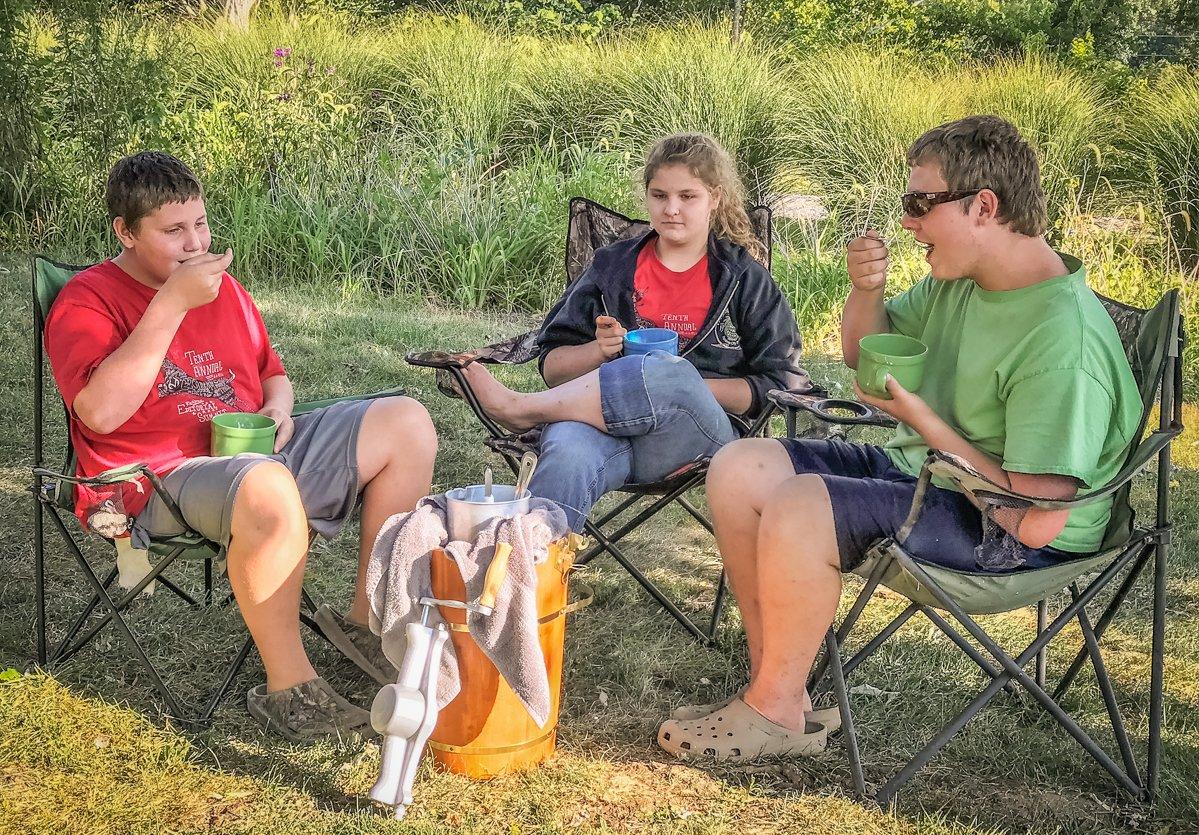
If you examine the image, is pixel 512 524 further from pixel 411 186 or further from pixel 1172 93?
pixel 1172 93


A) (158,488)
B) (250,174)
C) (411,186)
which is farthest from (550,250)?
(158,488)

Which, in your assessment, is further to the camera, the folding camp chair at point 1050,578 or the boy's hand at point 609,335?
the boy's hand at point 609,335

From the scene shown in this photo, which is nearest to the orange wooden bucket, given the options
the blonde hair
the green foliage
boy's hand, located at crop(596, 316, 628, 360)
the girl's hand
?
the girl's hand

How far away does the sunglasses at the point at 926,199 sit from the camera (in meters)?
2.11

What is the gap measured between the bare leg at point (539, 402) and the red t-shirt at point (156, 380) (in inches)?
21.1

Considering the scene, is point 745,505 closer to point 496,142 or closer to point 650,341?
point 650,341

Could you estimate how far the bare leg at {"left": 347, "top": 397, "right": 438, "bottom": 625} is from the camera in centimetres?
254

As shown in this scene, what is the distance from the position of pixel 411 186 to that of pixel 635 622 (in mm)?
4179

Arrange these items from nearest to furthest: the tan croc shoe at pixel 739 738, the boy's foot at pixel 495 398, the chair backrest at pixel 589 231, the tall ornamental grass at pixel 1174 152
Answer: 1. the tan croc shoe at pixel 739 738
2. the boy's foot at pixel 495 398
3. the chair backrest at pixel 589 231
4. the tall ornamental grass at pixel 1174 152

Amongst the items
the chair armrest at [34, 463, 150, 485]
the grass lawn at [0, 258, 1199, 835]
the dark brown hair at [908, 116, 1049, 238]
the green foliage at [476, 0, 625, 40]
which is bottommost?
the grass lawn at [0, 258, 1199, 835]

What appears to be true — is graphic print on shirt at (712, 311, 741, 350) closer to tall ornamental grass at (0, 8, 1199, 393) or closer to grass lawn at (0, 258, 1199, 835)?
grass lawn at (0, 258, 1199, 835)

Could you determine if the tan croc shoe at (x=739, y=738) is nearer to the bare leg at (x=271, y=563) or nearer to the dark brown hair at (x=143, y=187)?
the bare leg at (x=271, y=563)

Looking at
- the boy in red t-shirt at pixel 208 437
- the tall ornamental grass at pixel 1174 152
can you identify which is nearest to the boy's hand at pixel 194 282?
the boy in red t-shirt at pixel 208 437

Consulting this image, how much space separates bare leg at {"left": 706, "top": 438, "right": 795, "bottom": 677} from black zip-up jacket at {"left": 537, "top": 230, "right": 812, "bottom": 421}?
0.50 m
